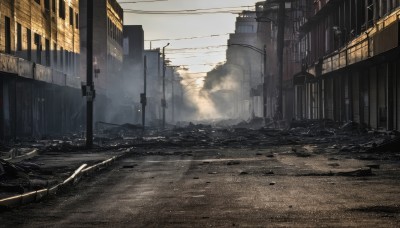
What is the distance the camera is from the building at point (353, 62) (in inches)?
1273

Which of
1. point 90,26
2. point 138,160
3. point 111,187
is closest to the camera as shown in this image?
point 111,187

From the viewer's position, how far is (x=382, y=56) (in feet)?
109

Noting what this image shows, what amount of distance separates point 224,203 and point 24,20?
1213 inches

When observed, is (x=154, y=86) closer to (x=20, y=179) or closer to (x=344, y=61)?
(x=344, y=61)

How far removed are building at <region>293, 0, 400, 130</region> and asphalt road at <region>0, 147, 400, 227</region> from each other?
1119 cm

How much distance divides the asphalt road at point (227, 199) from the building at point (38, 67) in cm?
1622

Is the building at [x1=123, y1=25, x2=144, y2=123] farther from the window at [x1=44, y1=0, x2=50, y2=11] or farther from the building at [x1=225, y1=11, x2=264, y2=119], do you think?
the window at [x1=44, y1=0, x2=50, y2=11]

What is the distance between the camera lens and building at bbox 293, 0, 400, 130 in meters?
32.3

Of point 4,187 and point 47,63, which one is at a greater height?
point 47,63

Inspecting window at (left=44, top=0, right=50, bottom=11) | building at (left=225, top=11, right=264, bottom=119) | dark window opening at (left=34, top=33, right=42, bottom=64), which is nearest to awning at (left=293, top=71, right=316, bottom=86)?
window at (left=44, top=0, right=50, bottom=11)

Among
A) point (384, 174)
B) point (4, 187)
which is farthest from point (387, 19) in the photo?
point (4, 187)

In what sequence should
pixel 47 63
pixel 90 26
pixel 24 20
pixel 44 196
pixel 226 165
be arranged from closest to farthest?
pixel 44 196, pixel 226 165, pixel 90 26, pixel 24 20, pixel 47 63

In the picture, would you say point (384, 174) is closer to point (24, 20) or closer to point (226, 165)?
point (226, 165)

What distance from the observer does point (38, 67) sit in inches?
1526
